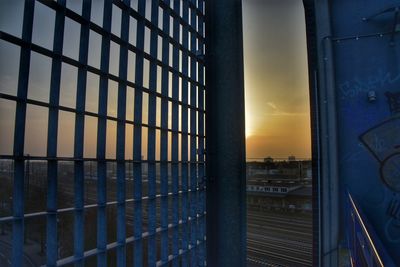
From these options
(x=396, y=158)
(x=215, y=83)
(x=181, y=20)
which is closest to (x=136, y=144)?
(x=215, y=83)

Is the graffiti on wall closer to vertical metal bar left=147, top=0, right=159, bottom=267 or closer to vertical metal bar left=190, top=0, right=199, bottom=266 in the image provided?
Result: vertical metal bar left=190, top=0, right=199, bottom=266

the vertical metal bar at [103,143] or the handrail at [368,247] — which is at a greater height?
the vertical metal bar at [103,143]

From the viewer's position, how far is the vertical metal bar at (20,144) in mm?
2902

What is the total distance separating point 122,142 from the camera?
402cm

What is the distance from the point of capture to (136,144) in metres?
4.30

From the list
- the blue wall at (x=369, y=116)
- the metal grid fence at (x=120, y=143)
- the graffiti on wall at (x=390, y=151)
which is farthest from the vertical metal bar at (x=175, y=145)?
the graffiti on wall at (x=390, y=151)

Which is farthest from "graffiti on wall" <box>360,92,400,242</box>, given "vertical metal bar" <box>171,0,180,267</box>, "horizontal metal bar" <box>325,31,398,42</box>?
"vertical metal bar" <box>171,0,180,267</box>

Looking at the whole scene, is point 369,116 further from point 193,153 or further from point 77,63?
point 77,63

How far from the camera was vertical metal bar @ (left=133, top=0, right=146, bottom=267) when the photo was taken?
13.8 feet

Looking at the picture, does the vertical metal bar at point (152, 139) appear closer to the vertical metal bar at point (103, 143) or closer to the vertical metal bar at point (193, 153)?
the vertical metal bar at point (103, 143)

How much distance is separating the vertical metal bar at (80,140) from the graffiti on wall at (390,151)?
18.3ft

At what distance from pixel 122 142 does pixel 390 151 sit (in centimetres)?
550

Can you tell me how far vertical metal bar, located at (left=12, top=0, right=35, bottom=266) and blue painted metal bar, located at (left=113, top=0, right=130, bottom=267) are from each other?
1215 mm

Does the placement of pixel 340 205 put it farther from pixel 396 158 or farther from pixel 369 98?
pixel 369 98
